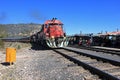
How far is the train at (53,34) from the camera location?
33.6 metres

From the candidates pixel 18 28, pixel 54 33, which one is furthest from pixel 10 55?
pixel 18 28

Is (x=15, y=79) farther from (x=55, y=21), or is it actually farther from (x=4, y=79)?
(x=55, y=21)

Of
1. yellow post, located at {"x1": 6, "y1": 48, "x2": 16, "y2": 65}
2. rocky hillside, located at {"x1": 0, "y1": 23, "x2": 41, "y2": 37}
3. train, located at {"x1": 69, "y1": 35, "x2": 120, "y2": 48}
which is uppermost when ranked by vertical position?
rocky hillside, located at {"x1": 0, "y1": 23, "x2": 41, "y2": 37}

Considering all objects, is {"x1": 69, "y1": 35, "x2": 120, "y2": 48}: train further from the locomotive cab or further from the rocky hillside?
the rocky hillside

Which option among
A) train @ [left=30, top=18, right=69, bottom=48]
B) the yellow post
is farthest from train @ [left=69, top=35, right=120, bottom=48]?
the yellow post

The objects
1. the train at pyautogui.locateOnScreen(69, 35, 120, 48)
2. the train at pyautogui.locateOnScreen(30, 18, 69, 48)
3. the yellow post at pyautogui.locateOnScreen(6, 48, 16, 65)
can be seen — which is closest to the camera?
the yellow post at pyautogui.locateOnScreen(6, 48, 16, 65)

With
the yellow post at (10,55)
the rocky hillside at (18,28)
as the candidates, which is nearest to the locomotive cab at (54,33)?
the yellow post at (10,55)

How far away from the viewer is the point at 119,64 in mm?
12734

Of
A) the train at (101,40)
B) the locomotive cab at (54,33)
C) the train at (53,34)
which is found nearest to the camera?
the train at (53,34)

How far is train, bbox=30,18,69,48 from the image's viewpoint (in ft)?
110

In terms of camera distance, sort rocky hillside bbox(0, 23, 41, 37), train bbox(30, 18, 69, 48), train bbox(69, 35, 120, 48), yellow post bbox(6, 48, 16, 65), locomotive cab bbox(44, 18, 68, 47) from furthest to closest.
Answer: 1. rocky hillside bbox(0, 23, 41, 37)
2. train bbox(69, 35, 120, 48)
3. locomotive cab bbox(44, 18, 68, 47)
4. train bbox(30, 18, 69, 48)
5. yellow post bbox(6, 48, 16, 65)

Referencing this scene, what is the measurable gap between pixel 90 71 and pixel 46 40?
21.4m

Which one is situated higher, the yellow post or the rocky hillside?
the rocky hillside

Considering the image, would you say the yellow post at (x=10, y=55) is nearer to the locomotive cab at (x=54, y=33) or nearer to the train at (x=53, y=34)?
the train at (x=53, y=34)
